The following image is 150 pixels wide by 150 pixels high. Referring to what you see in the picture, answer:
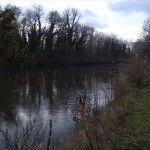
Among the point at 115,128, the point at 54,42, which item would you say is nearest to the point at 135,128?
the point at 115,128

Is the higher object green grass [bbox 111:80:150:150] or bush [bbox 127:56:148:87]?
bush [bbox 127:56:148:87]

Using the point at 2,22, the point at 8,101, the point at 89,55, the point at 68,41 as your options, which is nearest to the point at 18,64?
the point at 2,22

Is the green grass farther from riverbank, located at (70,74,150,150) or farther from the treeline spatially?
the treeline

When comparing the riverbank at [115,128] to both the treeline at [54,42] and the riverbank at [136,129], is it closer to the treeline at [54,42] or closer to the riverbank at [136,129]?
the riverbank at [136,129]

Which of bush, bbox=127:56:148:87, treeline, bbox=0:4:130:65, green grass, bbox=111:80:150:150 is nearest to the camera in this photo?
green grass, bbox=111:80:150:150

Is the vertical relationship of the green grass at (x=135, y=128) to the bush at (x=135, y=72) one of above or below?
below

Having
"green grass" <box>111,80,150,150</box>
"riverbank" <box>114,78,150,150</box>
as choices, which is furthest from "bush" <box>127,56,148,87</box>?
"riverbank" <box>114,78,150,150</box>

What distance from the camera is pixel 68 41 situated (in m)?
86.2

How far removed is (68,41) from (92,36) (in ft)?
50.4

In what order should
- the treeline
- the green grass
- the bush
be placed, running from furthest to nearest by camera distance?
1. the treeline
2. the bush
3. the green grass

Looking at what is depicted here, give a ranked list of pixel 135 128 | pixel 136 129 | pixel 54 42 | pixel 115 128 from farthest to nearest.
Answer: pixel 54 42 → pixel 115 128 → pixel 135 128 → pixel 136 129

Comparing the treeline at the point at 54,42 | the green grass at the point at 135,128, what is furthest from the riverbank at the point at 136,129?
the treeline at the point at 54,42

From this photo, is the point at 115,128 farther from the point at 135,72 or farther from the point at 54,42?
the point at 54,42

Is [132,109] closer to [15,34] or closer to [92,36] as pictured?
[15,34]
